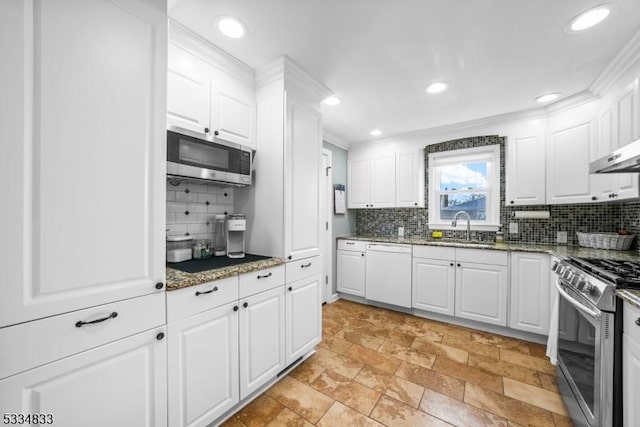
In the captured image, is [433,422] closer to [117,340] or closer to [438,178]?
[117,340]

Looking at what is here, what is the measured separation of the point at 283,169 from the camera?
1879mm

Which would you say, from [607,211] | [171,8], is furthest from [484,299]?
[171,8]

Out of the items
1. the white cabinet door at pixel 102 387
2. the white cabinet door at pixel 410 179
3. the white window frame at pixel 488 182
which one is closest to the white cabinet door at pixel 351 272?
the white cabinet door at pixel 410 179

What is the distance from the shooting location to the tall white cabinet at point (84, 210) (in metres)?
0.83

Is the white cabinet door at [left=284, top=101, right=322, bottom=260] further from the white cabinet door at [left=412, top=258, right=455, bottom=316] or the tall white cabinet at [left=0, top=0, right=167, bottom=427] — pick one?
the white cabinet door at [left=412, top=258, right=455, bottom=316]

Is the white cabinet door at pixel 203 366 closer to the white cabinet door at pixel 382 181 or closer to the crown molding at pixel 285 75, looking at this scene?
the crown molding at pixel 285 75

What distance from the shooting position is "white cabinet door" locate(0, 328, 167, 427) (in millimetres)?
855

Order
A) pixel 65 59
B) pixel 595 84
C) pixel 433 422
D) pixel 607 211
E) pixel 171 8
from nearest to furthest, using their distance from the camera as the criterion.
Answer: pixel 65 59 < pixel 171 8 < pixel 433 422 < pixel 595 84 < pixel 607 211

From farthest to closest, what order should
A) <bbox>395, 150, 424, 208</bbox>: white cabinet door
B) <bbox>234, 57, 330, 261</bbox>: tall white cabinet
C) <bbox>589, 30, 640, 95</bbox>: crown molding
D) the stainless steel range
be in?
<bbox>395, 150, 424, 208</bbox>: white cabinet door < <bbox>234, 57, 330, 261</bbox>: tall white cabinet < <bbox>589, 30, 640, 95</bbox>: crown molding < the stainless steel range

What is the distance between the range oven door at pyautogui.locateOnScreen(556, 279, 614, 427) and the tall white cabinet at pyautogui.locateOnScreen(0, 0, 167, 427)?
204 centimetres

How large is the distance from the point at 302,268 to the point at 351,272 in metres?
1.72

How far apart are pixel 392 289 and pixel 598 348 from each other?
210 cm

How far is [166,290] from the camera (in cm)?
120

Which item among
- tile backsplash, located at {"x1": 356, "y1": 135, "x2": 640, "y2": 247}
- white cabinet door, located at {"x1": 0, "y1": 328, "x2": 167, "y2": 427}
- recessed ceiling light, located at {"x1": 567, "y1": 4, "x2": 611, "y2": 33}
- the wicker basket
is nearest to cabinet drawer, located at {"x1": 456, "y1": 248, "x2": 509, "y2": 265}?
tile backsplash, located at {"x1": 356, "y1": 135, "x2": 640, "y2": 247}
